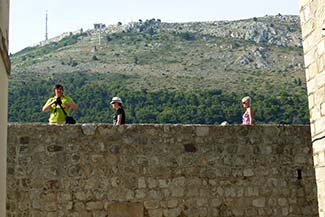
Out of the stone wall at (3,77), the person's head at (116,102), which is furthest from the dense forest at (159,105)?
the stone wall at (3,77)

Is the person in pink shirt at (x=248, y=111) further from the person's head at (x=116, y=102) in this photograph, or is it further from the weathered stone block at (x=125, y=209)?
the weathered stone block at (x=125, y=209)

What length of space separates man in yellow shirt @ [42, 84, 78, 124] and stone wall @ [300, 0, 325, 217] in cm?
403

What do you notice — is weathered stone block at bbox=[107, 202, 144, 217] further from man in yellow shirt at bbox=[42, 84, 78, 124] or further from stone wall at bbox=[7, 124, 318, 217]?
man in yellow shirt at bbox=[42, 84, 78, 124]

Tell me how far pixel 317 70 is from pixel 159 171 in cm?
377

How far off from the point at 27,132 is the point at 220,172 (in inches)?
110

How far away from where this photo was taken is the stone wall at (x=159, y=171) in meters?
8.53

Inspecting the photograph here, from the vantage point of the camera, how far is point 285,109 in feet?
128

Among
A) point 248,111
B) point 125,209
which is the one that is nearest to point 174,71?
point 248,111

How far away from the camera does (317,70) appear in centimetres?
547

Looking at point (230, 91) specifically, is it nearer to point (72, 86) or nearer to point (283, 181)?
point (72, 86)

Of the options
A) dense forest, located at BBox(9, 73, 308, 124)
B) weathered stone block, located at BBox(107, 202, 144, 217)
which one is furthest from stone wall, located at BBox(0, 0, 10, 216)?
dense forest, located at BBox(9, 73, 308, 124)

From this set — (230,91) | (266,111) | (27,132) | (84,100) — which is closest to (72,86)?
(84,100)

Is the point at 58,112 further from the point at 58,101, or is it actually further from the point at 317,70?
the point at 317,70

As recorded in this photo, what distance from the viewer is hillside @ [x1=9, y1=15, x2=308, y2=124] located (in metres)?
41.0
